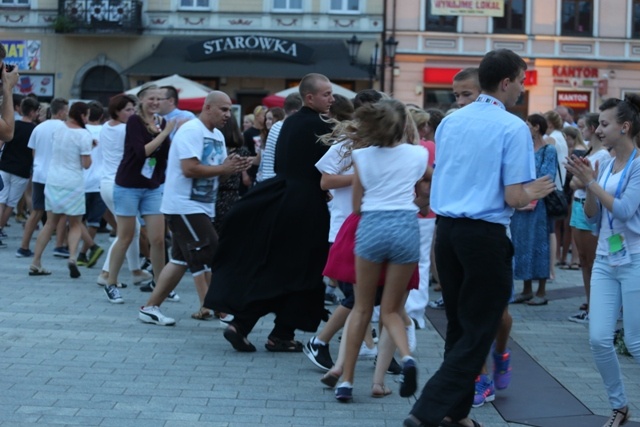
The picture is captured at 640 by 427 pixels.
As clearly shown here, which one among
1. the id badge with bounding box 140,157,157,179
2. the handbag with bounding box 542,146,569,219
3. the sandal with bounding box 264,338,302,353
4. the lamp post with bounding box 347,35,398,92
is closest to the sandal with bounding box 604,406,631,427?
the sandal with bounding box 264,338,302,353

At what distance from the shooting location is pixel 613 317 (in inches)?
230

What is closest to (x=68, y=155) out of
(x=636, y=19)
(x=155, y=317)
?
(x=155, y=317)

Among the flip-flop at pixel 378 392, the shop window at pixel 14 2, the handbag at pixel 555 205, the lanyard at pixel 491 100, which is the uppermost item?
the shop window at pixel 14 2

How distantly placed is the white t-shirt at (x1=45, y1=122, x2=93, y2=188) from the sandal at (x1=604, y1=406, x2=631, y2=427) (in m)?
7.96

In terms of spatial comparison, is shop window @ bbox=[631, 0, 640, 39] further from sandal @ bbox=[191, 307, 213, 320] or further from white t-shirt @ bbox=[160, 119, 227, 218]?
white t-shirt @ bbox=[160, 119, 227, 218]

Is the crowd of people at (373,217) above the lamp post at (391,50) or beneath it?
beneath

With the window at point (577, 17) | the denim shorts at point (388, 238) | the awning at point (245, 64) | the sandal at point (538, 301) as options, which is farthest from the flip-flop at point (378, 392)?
the window at point (577, 17)

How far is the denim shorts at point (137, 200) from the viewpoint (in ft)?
33.1

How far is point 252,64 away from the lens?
106 ft

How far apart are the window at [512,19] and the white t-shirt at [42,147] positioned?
21.6 m

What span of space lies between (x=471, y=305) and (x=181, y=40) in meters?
28.5

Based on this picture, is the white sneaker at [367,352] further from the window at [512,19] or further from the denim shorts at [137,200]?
the window at [512,19]

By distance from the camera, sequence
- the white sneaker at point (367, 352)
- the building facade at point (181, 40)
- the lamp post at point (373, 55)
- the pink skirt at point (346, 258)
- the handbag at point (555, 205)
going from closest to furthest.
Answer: the pink skirt at point (346, 258)
the white sneaker at point (367, 352)
the handbag at point (555, 205)
the lamp post at point (373, 55)
the building facade at point (181, 40)

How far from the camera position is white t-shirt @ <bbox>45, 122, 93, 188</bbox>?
12430 millimetres
